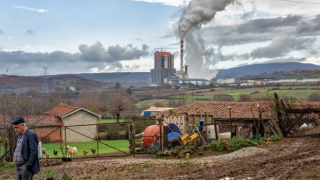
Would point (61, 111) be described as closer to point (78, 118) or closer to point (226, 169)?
point (78, 118)

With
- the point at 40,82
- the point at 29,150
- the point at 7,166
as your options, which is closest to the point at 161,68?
the point at 40,82

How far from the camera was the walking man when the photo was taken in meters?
7.14

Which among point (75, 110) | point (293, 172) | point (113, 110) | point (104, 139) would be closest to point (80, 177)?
point (293, 172)

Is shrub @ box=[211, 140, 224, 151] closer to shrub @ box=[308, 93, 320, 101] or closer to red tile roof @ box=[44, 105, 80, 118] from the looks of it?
red tile roof @ box=[44, 105, 80, 118]

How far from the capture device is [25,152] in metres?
7.18

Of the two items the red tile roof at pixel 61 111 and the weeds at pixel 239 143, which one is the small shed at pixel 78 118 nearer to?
the red tile roof at pixel 61 111

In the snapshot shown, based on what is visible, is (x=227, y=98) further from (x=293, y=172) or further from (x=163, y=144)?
(x=293, y=172)

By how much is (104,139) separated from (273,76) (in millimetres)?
89904

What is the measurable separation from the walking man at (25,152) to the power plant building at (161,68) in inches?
6757

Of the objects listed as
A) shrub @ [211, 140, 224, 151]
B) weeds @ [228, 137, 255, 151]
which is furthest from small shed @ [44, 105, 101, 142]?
weeds @ [228, 137, 255, 151]

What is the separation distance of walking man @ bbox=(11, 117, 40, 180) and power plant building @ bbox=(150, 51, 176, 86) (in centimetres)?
17163

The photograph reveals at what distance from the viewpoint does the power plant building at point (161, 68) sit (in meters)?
184

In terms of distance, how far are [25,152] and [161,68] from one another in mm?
181140

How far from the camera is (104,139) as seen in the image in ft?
136
